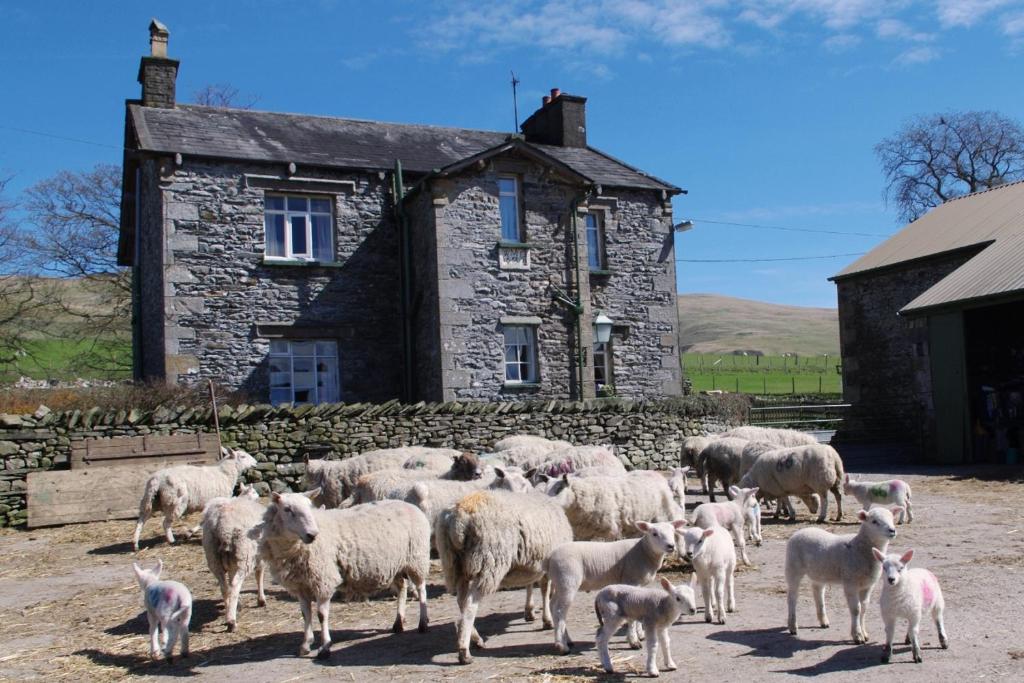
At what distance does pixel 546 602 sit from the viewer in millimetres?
7930

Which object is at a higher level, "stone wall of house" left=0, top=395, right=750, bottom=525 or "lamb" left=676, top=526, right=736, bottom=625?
"stone wall of house" left=0, top=395, right=750, bottom=525

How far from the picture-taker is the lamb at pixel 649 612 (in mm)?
6336

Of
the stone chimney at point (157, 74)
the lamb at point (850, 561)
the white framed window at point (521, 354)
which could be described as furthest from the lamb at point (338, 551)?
the stone chimney at point (157, 74)

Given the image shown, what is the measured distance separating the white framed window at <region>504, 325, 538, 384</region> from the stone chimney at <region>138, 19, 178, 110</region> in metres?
11.1

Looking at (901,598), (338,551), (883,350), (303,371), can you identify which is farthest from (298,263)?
(883,350)

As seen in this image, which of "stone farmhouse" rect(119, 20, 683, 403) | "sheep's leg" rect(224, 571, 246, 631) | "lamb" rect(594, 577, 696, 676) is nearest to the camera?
"lamb" rect(594, 577, 696, 676)

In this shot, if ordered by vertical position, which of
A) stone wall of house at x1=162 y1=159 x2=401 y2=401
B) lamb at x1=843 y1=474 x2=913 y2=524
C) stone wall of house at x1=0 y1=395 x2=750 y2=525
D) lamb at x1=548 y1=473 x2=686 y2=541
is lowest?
lamb at x1=843 y1=474 x2=913 y2=524

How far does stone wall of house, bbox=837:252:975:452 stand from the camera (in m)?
25.8

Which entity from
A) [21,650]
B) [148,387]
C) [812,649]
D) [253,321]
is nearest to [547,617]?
[812,649]

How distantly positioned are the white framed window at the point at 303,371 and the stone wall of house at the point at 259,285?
0.80 ft

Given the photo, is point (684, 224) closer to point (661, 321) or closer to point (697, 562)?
point (661, 321)

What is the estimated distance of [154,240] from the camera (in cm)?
2184

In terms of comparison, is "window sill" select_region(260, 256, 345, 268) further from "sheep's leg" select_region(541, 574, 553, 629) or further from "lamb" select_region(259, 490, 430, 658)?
"sheep's leg" select_region(541, 574, 553, 629)

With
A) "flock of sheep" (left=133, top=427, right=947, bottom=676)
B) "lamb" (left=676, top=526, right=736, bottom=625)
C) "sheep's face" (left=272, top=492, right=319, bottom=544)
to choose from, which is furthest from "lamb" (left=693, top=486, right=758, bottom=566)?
"sheep's face" (left=272, top=492, right=319, bottom=544)
